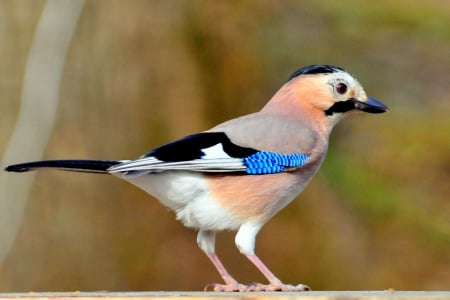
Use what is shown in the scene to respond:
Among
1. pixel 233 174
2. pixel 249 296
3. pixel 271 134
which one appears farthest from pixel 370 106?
pixel 249 296

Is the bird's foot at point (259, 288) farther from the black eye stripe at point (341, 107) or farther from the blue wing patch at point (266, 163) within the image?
the black eye stripe at point (341, 107)

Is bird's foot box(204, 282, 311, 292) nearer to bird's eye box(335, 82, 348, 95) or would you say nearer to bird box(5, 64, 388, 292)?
bird box(5, 64, 388, 292)

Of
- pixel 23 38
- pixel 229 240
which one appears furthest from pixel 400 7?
pixel 23 38

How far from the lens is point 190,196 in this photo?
546cm

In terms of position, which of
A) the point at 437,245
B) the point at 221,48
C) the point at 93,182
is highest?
the point at 221,48

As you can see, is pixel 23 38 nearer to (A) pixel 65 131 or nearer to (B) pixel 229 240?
(A) pixel 65 131

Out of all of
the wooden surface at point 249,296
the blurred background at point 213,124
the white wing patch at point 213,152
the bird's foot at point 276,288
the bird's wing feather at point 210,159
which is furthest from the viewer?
the blurred background at point 213,124

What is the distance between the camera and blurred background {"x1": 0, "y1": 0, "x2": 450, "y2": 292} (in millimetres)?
8570

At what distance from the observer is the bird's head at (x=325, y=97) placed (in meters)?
5.81

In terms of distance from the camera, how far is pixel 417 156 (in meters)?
8.78

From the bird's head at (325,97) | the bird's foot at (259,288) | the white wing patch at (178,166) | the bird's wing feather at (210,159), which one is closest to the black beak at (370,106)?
the bird's head at (325,97)

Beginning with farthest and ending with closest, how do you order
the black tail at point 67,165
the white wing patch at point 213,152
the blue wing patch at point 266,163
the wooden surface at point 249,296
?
the blue wing patch at point 266,163, the white wing patch at point 213,152, the black tail at point 67,165, the wooden surface at point 249,296

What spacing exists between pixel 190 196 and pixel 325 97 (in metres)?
0.77

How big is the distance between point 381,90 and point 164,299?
445 cm
